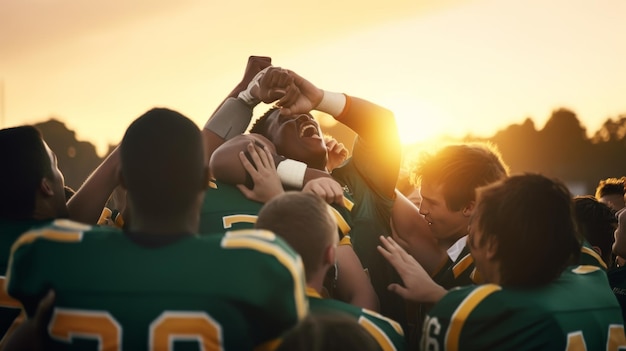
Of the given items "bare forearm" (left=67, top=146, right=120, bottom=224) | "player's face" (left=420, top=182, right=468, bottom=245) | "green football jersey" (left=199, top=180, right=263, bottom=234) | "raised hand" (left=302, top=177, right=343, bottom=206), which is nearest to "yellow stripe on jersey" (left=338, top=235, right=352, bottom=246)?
"raised hand" (left=302, top=177, right=343, bottom=206)

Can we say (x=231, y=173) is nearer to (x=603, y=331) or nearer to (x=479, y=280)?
(x=479, y=280)

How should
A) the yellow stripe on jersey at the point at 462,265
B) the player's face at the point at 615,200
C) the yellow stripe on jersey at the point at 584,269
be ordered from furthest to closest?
the player's face at the point at 615,200, the yellow stripe on jersey at the point at 462,265, the yellow stripe on jersey at the point at 584,269

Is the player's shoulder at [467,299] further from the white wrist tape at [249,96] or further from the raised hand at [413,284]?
the white wrist tape at [249,96]

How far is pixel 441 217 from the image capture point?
4.39 m

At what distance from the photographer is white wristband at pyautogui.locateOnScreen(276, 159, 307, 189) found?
396 centimetres

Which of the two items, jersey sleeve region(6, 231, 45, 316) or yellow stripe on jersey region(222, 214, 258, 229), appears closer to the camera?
jersey sleeve region(6, 231, 45, 316)

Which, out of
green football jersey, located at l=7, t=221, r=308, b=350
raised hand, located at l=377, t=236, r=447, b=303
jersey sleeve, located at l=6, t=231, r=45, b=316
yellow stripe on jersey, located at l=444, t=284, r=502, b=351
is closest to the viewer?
green football jersey, located at l=7, t=221, r=308, b=350

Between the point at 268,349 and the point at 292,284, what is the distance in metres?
0.24

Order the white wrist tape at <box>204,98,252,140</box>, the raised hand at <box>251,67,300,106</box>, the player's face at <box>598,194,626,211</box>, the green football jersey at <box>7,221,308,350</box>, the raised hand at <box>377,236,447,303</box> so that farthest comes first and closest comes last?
the player's face at <box>598,194,626,211</box> → the white wrist tape at <box>204,98,252,140</box> → the raised hand at <box>251,67,300,106</box> → the raised hand at <box>377,236,447,303</box> → the green football jersey at <box>7,221,308,350</box>

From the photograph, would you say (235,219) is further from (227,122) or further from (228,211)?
(227,122)

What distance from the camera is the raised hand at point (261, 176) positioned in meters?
3.82

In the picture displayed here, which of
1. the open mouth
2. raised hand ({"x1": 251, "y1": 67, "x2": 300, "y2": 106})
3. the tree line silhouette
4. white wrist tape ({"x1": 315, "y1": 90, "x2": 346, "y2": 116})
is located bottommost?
the tree line silhouette

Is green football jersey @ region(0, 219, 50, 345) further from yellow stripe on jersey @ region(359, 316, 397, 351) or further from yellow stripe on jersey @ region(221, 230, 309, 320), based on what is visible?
yellow stripe on jersey @ region(359, 316, 397, 351)

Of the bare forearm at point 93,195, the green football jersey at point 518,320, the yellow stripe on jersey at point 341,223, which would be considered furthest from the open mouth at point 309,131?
the green football jersey at point 518,320
